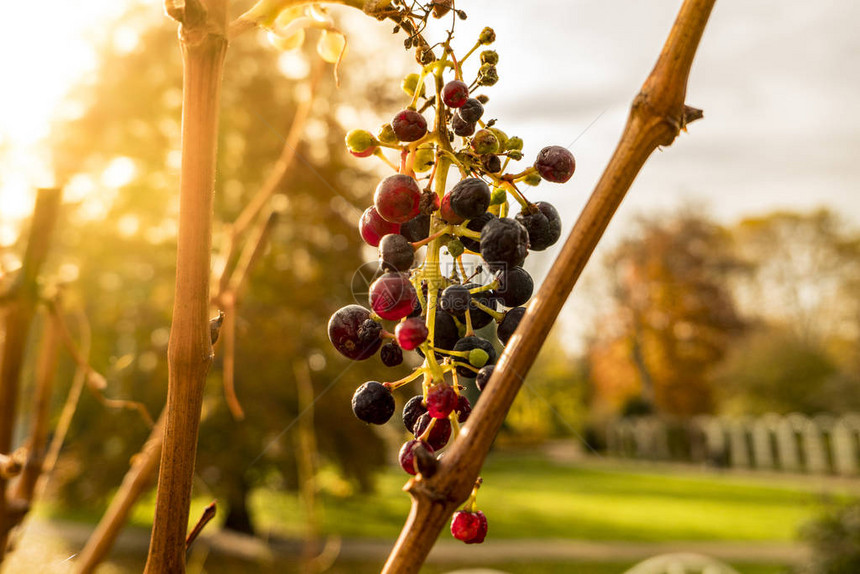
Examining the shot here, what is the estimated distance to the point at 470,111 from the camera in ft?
1.69

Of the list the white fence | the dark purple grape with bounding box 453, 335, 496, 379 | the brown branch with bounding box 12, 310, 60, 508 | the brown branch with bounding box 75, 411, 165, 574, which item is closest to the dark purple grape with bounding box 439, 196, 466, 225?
the dark purple grape with bounding box 453, 335, 496, 379

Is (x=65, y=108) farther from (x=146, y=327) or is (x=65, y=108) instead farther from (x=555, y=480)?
(x=555, y=480)

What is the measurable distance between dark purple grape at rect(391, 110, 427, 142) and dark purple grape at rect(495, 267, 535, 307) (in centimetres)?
14

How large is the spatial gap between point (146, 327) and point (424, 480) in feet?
31.6

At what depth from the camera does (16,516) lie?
91 cm

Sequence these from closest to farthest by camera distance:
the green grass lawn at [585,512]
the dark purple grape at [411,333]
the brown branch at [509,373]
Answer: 1. the brown branch at [509,373]
2. the dark purple grape at [411,333]
3. the green grass lawn at [585,512]


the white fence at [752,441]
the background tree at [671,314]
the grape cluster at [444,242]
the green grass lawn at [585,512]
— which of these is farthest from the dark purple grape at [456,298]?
the background tree at [671,314]

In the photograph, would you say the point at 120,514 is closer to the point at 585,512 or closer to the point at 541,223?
the point at 541,223

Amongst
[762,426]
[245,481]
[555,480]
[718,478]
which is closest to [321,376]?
[245,481]

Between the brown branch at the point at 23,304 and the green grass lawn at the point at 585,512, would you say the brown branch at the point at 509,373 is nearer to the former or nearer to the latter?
the brown branch at the point at 23,304

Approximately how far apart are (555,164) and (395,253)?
15 centimetres

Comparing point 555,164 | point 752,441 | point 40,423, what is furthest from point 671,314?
point 555,164

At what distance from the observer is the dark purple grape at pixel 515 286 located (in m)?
0.58

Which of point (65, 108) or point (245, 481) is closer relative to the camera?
point (65, 108)
